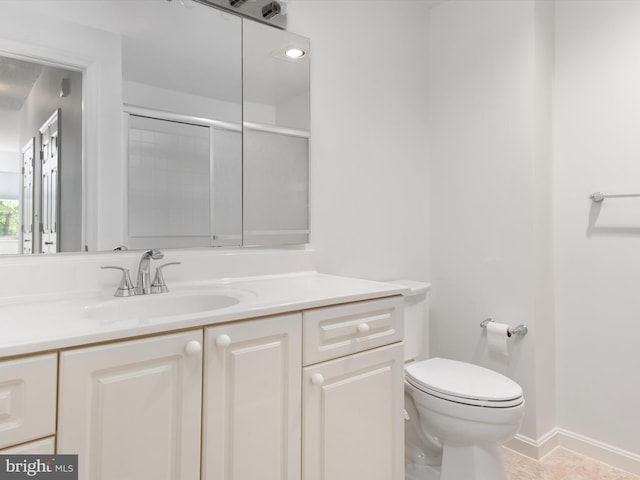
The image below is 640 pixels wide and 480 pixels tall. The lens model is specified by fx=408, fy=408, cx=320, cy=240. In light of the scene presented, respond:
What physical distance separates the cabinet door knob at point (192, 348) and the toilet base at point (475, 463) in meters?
1.15

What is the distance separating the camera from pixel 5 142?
3.83ft

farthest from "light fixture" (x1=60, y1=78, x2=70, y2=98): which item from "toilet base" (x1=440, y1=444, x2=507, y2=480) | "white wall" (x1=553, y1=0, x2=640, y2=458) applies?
"white wall" (x1=553, y1=0, x2=640, y2=458)

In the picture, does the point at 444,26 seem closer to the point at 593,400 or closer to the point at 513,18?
the point at 513,18

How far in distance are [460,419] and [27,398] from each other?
1332mm

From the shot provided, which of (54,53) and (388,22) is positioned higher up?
(388,22)

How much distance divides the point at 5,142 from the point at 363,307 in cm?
116

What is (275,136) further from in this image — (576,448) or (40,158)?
(576,448)

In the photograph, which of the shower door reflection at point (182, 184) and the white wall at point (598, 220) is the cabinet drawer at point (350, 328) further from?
the white wall at point (598, 220)

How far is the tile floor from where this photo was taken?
178 cm

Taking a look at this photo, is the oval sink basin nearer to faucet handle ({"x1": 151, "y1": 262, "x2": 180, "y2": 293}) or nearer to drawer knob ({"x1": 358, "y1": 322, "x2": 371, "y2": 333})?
faucet handle ({"x1": 151, "y1": 262, "x2": 180, "y2": 293})

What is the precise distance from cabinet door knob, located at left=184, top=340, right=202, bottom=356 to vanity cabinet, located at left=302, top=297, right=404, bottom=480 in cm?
33

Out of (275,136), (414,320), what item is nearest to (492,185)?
(414,320)

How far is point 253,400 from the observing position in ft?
3.45

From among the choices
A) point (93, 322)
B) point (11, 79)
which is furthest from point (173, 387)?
point (11, 79)
